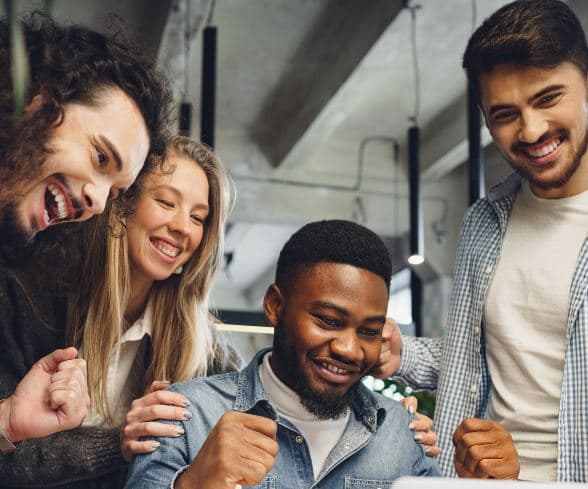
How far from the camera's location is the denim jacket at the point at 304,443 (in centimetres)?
149

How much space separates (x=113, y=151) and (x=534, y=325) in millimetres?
1047

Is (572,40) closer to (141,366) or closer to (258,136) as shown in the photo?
(141,366)

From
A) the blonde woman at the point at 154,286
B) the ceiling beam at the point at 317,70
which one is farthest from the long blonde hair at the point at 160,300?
the ceiling beam at the point at 317,70

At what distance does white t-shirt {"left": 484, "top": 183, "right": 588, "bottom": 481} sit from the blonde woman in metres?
0.65

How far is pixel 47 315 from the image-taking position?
1667 mm

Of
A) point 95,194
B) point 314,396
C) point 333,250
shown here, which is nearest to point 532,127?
point 333,250

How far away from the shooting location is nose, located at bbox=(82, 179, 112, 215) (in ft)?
3.68

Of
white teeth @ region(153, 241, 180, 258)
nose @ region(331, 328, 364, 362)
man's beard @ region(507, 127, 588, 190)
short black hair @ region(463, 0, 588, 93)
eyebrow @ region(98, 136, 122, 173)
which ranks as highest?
short black hair @ region(463, 0, 588, 93)

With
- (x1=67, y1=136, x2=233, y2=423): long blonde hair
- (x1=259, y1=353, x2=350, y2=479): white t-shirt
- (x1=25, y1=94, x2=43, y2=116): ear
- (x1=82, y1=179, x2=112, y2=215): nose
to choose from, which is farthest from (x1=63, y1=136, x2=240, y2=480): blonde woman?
(x1=25, y1=94, x2=43, y2=116): ear

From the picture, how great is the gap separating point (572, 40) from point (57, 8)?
3.75 meters

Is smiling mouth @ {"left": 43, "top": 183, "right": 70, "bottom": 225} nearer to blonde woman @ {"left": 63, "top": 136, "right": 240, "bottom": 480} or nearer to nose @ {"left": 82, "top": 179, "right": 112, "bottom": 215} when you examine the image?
nose @ {"left": 82, "top": 179, "right": 112, "bottom": 215}

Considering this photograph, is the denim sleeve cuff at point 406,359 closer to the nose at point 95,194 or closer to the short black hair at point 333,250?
the short black hair at point 333,250

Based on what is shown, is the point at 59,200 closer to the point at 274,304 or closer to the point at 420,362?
the point at 274,304

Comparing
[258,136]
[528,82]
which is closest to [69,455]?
[528,82]
